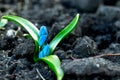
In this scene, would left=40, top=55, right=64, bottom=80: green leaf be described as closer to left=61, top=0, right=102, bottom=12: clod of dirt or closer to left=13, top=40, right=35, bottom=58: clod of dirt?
left=13, top=40, right=35, bottom=58: clod of dirt

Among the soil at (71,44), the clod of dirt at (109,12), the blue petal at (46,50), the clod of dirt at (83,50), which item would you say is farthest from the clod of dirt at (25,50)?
the clod of dirt at (109,12)

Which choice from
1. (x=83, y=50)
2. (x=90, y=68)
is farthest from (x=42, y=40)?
(x=90, y=68)

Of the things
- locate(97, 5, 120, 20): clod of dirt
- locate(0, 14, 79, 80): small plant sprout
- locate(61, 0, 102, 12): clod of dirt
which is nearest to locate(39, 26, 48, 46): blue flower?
locate(0, 14, 79, 80): small plant sprout

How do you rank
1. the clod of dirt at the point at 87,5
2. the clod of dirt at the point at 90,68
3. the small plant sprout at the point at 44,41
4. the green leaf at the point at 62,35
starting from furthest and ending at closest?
1. the clod of dirt at the point at 87,5
2. the green leaf at the point at 62,35
3. the small plant sprout at the point at 44,41
4. the clod of dirt at the point at 90,68

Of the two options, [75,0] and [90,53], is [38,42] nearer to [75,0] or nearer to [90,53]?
[90,53]

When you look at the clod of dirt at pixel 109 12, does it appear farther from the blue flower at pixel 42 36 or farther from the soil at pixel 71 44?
the blue flower at pixel 42 36

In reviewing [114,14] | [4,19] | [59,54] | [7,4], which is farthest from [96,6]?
[59,54]

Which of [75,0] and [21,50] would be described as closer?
[21,50]
